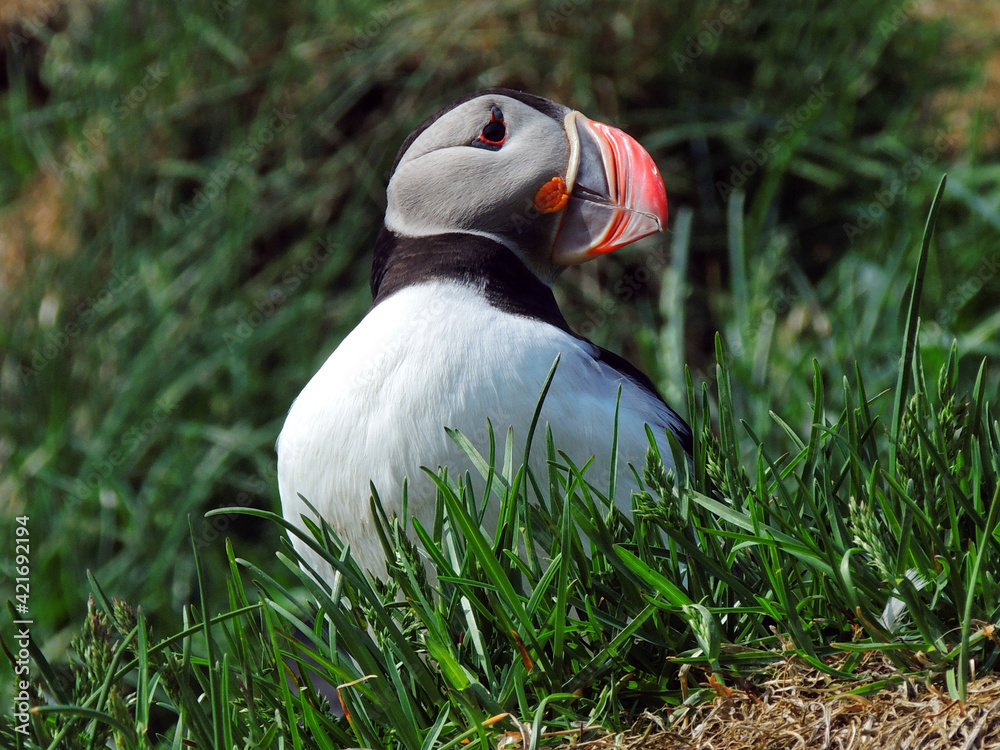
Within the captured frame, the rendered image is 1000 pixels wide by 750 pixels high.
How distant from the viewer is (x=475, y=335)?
180 cm

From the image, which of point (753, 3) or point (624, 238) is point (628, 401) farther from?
point (753, 3)

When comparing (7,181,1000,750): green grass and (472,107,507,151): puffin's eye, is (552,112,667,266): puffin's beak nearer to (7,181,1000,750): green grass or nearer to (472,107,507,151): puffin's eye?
(472,107,507,151): puffin's eye

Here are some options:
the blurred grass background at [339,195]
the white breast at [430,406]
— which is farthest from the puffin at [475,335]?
the blurred grass background at [339,195]

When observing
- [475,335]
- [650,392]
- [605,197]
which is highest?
[605,197]

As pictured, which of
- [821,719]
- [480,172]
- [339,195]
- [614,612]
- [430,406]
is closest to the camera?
[821,719]

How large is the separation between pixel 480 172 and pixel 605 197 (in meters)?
0.26

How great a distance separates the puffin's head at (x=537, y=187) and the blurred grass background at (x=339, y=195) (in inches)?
64.9

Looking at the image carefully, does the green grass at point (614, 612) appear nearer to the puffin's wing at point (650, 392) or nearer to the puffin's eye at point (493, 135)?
the puffin's wing at point (650, 392)

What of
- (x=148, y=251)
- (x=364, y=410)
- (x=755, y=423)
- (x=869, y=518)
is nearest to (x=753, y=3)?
(x=755, y=423)

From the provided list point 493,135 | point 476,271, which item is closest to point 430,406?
point 476,271

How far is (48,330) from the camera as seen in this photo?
4.01 metres

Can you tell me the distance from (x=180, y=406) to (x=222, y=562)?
0.60m

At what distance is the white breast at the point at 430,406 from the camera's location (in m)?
1.74

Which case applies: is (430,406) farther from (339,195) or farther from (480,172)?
(339,195)
